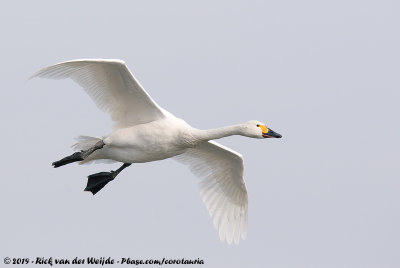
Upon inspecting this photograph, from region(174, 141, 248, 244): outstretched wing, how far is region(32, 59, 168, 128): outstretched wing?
2.18m

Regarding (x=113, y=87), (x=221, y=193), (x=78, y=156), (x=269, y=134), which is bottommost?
(x=221, y=193)

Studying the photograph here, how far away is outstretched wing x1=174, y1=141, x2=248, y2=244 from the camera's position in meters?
Result: 20.0

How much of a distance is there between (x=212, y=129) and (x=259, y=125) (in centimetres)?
91

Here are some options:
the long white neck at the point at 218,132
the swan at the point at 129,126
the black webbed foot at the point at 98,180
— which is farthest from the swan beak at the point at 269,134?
the black webbed foot at the point at 98,180

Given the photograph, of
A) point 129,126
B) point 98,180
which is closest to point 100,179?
point 98,180

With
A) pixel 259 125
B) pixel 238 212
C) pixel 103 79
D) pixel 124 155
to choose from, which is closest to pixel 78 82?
pixel 103 79

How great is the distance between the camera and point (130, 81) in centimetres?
1748

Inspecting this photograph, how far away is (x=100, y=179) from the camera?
19.6 m

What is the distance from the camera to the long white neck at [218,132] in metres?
18.0

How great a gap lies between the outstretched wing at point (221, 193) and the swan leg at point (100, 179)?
1.41 metres

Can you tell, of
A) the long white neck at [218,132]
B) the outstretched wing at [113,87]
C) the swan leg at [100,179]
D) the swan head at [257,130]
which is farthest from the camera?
the swan leg at [100,179]

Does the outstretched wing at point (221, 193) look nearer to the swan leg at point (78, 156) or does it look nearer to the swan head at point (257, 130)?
the swan head at point (257, 130)

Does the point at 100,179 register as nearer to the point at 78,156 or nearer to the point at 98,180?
the point at 98,180

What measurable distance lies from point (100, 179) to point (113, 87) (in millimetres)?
2528
